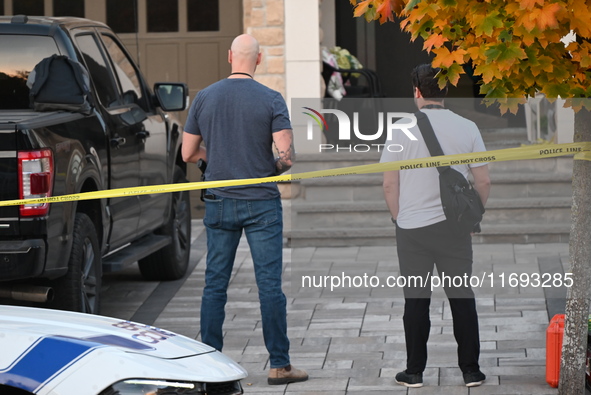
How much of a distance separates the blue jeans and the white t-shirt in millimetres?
749

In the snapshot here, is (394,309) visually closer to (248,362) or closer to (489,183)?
(248,362)

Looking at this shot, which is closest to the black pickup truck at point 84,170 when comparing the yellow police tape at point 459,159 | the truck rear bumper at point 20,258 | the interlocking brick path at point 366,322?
the truck rear bumper at point 20,258

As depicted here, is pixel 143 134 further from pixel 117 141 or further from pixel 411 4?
pixel 411 4

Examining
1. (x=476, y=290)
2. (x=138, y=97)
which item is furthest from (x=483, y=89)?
(x=138, y=97)

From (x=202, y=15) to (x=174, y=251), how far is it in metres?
4.50

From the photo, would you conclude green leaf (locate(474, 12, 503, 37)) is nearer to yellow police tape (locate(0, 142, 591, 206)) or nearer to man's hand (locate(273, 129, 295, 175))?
yellow police tape (locate(0, 142, 591, 206))

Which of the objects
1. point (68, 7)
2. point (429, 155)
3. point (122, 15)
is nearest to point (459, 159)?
point (429, 155)

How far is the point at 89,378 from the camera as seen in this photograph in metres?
3.69

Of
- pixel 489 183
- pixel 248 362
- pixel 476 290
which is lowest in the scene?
pixel 248 362

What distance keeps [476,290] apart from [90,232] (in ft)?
8.32

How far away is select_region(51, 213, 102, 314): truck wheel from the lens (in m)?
7.04

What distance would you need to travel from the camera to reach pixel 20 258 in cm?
650

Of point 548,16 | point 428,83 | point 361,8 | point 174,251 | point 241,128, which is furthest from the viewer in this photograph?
point 174,251

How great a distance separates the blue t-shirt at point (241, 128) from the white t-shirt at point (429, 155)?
2.21ft
